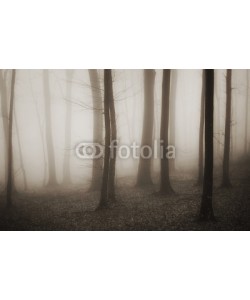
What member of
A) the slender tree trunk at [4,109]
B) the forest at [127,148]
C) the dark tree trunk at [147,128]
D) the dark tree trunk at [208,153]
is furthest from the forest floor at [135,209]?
the slender tree trunk at [4,109]

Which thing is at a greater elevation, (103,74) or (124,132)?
(103,74)

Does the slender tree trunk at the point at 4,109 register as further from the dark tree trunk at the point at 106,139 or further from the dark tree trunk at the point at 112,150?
the dark tree trunk at the point at 112,150

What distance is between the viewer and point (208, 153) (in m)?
7.23

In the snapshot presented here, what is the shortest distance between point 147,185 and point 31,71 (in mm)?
4505

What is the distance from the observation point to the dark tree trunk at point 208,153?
7.12 m

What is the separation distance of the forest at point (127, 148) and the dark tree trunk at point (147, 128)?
1.1 inches

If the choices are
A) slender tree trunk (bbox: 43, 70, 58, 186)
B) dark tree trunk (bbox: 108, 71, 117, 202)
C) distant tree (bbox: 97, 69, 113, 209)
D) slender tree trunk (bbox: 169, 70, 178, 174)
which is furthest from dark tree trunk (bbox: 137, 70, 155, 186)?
slender tree trunk (bbox: 43, 70, 58, 186)

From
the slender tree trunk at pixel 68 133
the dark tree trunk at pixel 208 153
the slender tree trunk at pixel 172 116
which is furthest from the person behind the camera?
the slender tree trunk at pixel 172 116

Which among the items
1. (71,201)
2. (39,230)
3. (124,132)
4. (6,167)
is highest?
(124,132)

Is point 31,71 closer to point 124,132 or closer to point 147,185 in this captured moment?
point 124,132

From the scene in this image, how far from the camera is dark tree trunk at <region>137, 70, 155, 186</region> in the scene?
731 cm

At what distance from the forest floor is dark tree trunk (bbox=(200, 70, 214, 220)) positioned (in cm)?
16
